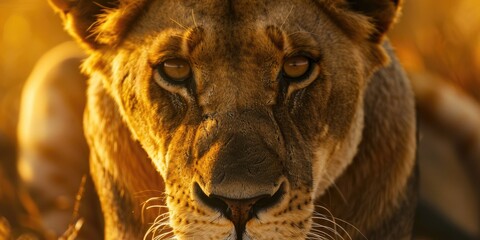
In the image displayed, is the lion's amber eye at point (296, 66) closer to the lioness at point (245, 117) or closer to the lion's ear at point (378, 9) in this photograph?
the lioness at point (245, 117)

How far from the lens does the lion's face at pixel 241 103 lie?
3039 millimetres

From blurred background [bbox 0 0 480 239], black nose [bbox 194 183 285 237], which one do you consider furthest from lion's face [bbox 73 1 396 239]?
blurred background [bbox 0 0 480 239]

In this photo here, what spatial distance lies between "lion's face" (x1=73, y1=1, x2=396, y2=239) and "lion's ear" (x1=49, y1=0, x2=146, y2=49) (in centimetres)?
4

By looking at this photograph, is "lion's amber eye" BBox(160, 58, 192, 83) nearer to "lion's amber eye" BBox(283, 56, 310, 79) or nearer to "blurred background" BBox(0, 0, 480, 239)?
"lion's amber eye" BBox(283, 56, 310, 79)

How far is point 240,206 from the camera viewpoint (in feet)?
9.66

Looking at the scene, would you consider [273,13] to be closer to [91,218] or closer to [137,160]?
[137,160]

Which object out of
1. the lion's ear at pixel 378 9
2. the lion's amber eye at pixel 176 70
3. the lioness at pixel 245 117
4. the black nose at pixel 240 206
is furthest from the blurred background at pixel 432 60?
the black nose at pixel 240 206

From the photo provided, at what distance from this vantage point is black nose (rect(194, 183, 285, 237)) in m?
2.95

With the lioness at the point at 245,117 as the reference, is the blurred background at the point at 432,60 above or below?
below

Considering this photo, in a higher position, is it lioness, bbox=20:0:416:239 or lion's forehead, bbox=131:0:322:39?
lion's forehead, bbox=131:0:322:39

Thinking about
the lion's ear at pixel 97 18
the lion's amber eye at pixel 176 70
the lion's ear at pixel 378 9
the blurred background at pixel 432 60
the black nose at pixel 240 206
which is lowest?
the blurred background at pixel 432 60

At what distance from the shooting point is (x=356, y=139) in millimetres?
3625


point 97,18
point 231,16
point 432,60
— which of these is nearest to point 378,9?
point 231,16

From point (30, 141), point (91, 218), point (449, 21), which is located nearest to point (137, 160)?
point (91, 218)
